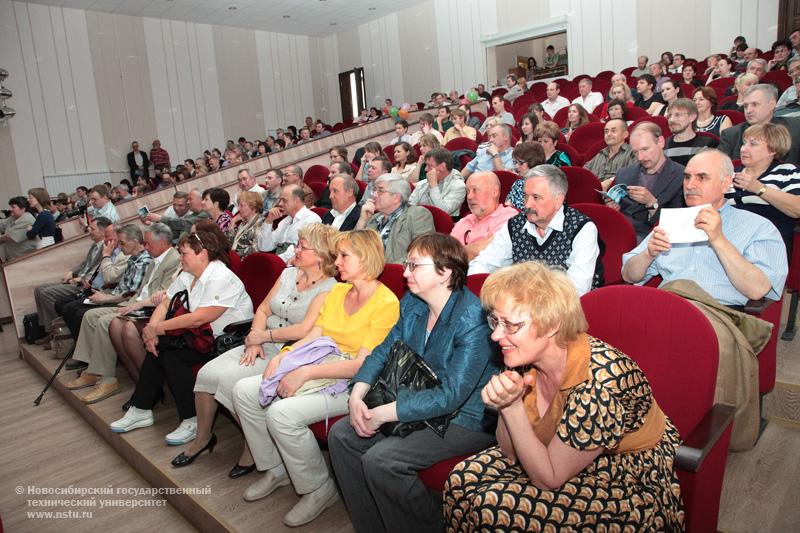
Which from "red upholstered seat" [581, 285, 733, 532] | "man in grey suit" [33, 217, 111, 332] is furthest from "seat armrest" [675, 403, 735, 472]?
"man in grey suit" [33, 217, 111, 332]

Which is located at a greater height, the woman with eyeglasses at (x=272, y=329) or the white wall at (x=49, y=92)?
the white wall at (x=49, y=92)

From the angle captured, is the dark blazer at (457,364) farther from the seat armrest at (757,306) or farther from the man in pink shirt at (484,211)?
the man in pink shirt at (484,211)

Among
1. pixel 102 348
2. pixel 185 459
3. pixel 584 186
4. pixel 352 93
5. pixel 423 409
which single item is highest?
pixel 352 93

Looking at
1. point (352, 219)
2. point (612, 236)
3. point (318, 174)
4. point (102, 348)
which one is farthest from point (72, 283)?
point (612, 236)

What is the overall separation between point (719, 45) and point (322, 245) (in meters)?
8.23

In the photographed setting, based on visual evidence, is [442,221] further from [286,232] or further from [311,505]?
[311,505]

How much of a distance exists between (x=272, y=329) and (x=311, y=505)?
78cm

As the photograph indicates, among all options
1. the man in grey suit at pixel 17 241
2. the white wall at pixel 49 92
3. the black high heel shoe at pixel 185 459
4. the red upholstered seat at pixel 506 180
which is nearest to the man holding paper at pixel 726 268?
the red upholstered seat at pixel 506 180

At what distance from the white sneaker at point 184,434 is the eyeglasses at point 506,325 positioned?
1852 mm

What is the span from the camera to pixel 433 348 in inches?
65.1

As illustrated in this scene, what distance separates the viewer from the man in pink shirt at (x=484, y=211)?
8.60ft

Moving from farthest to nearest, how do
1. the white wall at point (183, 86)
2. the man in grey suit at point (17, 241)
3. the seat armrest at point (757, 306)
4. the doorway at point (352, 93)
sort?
the doorway at point (352, 93) → the white wall at point (183, 86) → the man in grey suit at point (17, 241) → the seat armrest at point (757, 306)

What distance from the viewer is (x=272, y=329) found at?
7.82 ft

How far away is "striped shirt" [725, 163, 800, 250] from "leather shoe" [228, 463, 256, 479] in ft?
7.15
